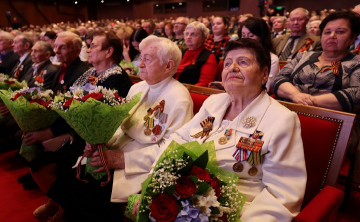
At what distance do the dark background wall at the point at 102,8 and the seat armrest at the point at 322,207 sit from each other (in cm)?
1398

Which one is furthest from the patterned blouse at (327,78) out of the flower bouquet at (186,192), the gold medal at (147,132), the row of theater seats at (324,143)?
the flower bouquet at (186,192)

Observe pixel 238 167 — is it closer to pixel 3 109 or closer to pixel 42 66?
pixel 3 109

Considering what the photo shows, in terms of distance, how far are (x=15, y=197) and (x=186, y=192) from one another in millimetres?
2223

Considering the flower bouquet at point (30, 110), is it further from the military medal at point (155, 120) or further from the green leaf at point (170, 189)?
the green leaf at point (170, 189)

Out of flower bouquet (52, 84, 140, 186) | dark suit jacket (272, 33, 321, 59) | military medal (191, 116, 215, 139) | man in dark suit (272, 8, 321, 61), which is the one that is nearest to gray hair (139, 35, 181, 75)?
flower bouquet (52, 84, 140, 186)

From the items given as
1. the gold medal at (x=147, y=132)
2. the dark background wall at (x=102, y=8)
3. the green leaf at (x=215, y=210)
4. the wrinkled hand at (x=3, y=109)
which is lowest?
the wrinkled hand at (x=3, y=109)

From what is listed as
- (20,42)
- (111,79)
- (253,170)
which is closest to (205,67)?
(111,79)

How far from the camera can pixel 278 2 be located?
47.5ft

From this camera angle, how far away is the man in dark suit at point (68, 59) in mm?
2824

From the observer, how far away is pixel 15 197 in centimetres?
256

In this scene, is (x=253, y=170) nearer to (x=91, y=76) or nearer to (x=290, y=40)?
(x=91, y=76)

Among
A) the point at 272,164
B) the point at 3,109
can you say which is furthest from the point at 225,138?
the point at 3,109

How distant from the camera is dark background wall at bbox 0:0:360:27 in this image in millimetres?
14242

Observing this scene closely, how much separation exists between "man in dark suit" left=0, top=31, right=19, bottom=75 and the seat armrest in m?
4.83
